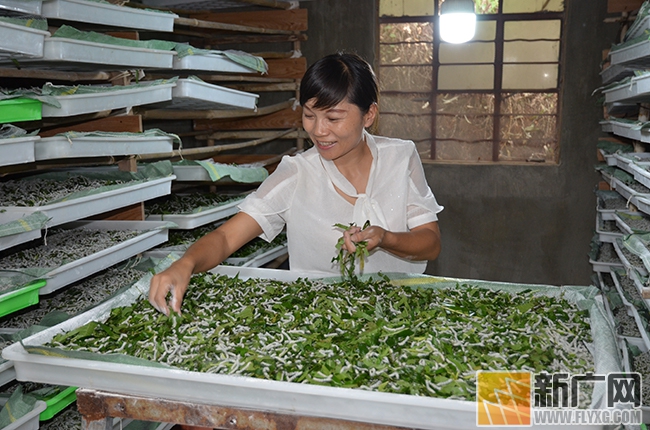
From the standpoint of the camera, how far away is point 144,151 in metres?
3.26

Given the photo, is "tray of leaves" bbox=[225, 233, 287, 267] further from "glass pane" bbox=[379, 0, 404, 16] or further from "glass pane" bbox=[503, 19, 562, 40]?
"glass pane" bbox=[503, 19, 562, 40]

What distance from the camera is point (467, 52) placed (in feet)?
19.7

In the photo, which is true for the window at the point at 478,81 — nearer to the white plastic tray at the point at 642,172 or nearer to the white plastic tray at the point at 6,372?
the white plastic tray at the point at 642,172

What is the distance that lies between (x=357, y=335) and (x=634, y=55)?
2.65 metres

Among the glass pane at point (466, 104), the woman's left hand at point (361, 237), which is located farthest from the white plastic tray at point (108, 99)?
the glass pane at point (466, 104)

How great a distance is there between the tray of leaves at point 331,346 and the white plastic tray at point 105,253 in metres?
0.64

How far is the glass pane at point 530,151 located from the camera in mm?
6059

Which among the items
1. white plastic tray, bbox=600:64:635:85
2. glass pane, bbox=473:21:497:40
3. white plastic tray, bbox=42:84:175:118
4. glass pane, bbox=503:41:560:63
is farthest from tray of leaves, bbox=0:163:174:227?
glass pane, bbox=503:41:560:63

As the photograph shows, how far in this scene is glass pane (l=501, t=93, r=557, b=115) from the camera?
235 inches

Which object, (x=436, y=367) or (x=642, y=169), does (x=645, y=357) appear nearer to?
(x=642, y=169)

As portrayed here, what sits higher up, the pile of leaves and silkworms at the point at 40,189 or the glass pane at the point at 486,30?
the glass pane at the point at 486,30

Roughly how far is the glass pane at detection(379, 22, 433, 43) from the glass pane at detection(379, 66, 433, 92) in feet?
0.91

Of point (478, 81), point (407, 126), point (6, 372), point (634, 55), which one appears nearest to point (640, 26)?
point (634, 55)

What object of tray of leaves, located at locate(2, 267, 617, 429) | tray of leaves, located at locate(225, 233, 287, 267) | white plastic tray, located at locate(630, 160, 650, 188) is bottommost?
tray of leaves, located at locate(225, 233, 287, 267)
